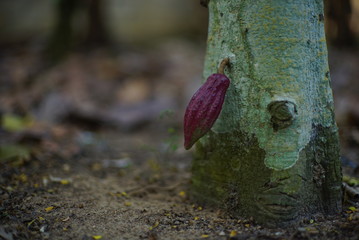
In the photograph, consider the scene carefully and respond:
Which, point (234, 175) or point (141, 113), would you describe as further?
point (141, 113)

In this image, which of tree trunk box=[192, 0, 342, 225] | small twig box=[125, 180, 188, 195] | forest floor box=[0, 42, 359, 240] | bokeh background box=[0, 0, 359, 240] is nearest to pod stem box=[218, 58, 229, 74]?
tree trunk box=[192, 0, 342, 225]

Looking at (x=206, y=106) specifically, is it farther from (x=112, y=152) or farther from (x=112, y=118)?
(x=112, y=118)

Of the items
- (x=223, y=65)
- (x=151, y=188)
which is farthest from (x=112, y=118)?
(x=223, y=65)

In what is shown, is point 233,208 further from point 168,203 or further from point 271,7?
point 271,7

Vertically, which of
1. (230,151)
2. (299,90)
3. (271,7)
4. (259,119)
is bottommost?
(230,151)

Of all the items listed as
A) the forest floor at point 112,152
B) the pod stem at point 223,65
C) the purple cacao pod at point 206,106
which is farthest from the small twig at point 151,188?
the pod stem at point 223,65

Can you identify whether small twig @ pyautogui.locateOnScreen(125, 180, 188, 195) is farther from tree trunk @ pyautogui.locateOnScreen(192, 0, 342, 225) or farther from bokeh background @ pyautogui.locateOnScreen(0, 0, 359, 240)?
tree trunk @ pyautogui.locateOnScreen(192, 0, 342, 225)

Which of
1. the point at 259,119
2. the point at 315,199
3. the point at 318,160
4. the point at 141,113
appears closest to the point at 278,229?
the point at 315,199
